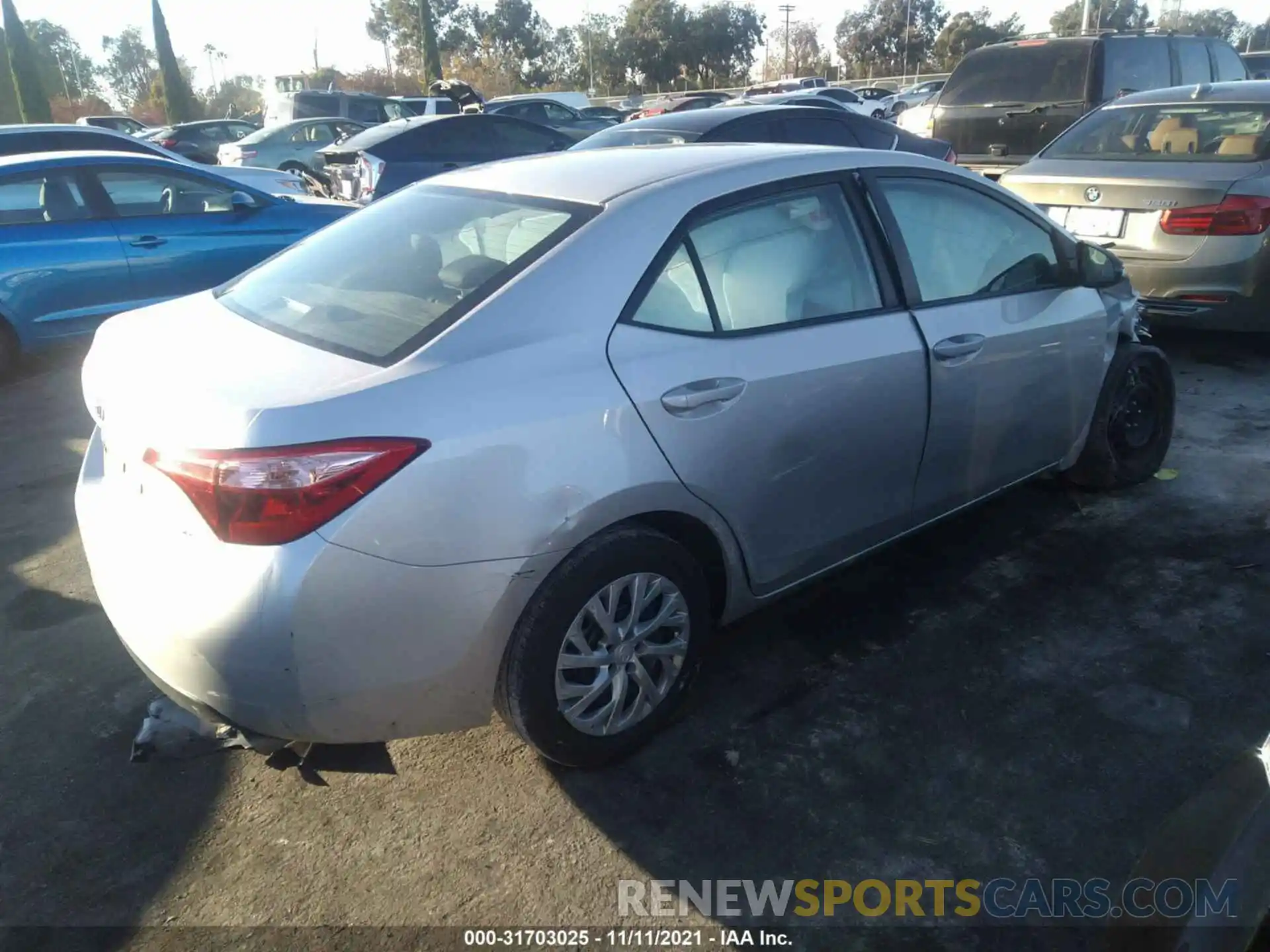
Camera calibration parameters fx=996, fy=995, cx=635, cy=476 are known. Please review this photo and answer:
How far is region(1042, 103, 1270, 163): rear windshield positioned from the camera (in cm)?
586

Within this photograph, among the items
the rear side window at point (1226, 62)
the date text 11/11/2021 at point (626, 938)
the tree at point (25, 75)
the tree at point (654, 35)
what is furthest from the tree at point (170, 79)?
the date text 11/11/2021 at point (626, 938)

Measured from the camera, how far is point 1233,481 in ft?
14.8

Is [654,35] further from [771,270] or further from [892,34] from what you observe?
[771,270]

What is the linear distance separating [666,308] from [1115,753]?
177cm

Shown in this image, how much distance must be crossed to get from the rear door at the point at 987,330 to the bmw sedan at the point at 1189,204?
6.56 ft

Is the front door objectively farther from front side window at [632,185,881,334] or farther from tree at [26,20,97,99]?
tree at [26,20,97,99]

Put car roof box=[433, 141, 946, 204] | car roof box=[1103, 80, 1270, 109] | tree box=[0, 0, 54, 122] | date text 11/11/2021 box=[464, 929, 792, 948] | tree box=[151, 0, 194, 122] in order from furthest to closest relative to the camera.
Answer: tree box=[151, 0, 194, 122]
tree box=[0, 0, 54, 122]
car roof box=[1103, 80, 1270, 109]
car roof box=[433, 141, 946, 204]
date text 11/11/2021 box=[464, 929, 792, 948]

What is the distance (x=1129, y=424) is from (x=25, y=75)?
1567 inches

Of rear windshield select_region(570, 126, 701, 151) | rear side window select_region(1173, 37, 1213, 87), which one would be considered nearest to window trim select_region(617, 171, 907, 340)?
rear windshield select_region(570, 126, 701, 151)

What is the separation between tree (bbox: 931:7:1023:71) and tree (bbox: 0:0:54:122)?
139ft

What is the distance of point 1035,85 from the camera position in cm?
A: 953

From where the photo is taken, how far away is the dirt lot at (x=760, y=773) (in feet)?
8.10

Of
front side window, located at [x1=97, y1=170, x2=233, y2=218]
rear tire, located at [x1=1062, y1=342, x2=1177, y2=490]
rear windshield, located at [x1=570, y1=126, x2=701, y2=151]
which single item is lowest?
rear tire, located at [x1=1062, y1=342, x2=1177, y2=490]

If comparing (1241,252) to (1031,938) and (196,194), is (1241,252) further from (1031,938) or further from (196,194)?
(196,194)
